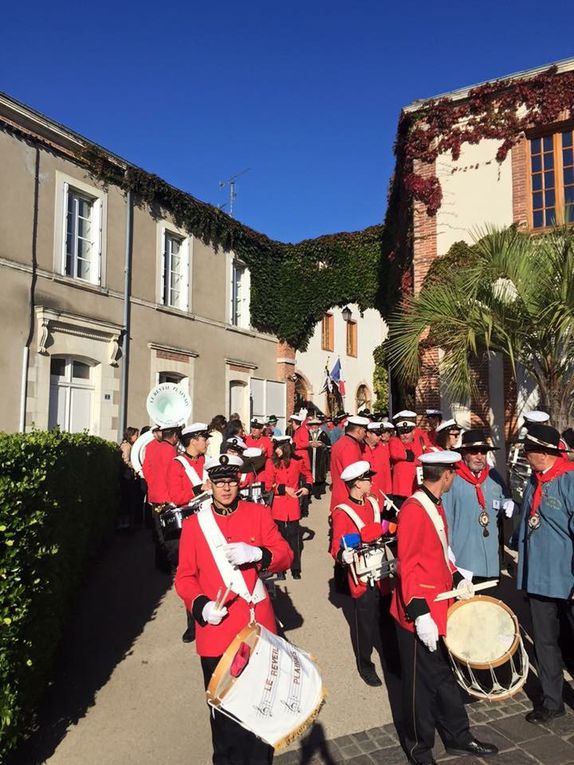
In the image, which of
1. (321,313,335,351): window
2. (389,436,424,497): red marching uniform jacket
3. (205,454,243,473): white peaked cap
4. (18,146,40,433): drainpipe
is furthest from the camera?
(321,313,335,351): window

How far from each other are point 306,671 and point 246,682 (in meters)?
0.33

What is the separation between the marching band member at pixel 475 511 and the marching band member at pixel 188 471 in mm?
2470

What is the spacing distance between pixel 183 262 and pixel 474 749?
1600cm

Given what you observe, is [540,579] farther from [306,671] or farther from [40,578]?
[40,578]

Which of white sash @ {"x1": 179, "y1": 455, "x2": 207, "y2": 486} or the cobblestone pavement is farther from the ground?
white sash @ {"x1": 179, "y1": 455, "x2": 207, "y2": 486}

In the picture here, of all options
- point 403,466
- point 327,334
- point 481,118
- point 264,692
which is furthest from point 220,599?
point 327,334

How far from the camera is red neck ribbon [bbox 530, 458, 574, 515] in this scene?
14.1ft

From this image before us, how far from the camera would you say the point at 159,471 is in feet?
21.8

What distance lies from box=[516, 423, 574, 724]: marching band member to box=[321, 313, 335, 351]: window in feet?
80.6

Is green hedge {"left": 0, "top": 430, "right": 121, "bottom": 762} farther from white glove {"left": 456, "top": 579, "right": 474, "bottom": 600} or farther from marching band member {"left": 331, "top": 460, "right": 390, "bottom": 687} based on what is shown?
white glove {"left": 456, "top": 579, "right": 474, "bottom": 600}

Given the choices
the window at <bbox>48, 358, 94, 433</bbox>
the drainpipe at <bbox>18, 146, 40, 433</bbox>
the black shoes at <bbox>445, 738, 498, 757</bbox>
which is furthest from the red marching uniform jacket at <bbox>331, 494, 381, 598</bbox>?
the window at <bbox>48, 358, 94, 433</bbox>

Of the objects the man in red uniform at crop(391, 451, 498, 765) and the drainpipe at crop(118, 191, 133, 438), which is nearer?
the man in red uniform at crop(391, 451, 498, 765)

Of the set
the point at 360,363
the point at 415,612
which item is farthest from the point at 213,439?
the point at 360,363

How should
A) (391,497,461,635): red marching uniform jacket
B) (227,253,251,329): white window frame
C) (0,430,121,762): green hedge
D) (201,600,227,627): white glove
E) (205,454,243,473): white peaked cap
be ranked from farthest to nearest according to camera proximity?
(227,253,251,329): white window frame
(391,497,461,635): red marching uniform jacket
(205,454,243,473): white peaked cap
(0,430,121,762): green hedge
(201,600,227,627): white glove
